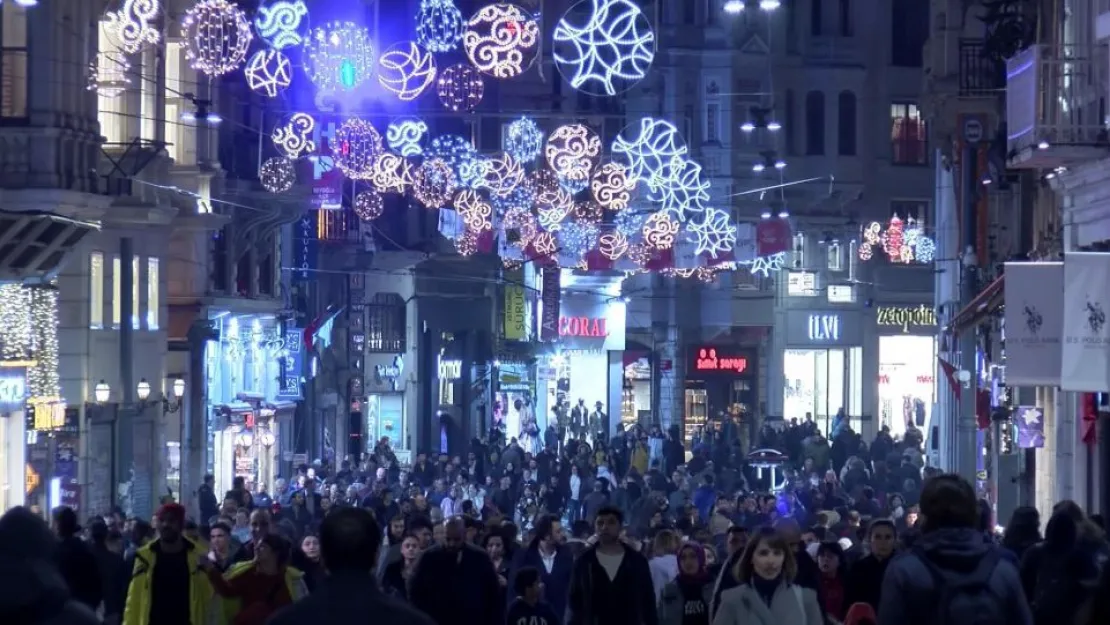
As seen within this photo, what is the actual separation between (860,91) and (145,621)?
52.3 metres

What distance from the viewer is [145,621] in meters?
14.5

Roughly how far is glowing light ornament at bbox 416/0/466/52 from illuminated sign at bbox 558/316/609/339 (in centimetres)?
4073

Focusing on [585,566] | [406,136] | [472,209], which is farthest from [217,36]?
[472,209]

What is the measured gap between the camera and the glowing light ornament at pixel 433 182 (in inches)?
1460

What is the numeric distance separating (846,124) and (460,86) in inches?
1443

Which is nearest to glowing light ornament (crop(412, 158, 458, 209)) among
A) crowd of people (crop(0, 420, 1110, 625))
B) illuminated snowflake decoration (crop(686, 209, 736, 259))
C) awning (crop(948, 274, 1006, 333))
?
illuminated snowflake decoration (crop(686, 209, 736, 259))

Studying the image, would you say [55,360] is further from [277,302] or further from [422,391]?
[422,391]

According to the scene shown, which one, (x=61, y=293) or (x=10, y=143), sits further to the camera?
(x=61, y=293)

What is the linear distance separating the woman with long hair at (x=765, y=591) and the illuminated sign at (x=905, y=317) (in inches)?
2138

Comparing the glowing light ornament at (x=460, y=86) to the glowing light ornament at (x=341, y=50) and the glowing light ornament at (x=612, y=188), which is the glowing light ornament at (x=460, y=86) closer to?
the glowing light ornament at (x=341, y=50)

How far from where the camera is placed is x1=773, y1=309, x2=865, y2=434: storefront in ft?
213

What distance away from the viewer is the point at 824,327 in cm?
6494

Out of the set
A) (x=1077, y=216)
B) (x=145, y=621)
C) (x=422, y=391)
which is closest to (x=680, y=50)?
(x=422, y=391)

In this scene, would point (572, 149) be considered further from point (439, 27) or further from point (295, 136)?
point (439, 27)
